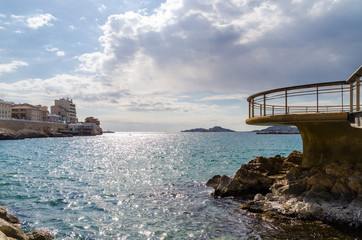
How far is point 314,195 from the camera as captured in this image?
10375mm

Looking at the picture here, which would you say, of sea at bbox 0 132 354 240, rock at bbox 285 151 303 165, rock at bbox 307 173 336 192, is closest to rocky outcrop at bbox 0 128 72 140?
sea at bbox 0 132 354 240

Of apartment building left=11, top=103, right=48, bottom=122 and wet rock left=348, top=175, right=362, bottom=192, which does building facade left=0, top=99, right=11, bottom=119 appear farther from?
wet rock left=348, top=175, right=362, bottom=192

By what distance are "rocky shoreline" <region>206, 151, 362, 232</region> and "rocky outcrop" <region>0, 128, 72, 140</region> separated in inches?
3752

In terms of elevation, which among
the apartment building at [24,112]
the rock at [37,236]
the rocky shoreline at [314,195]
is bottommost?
the rock at [37,236]

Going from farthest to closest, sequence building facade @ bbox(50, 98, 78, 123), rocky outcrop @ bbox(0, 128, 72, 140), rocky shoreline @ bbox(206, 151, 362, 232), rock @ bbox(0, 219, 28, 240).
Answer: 1. building facade @ bbox(50, 98, 78, 123)
2. rocky outcrop @ bbox(0, 128, 72, 140)
3. rocky shoreline @ bbox(206, 151, 362, 232)
4. rock @ bbox(0, 219, 28, 240)

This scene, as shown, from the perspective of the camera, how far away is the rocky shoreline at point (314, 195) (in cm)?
935

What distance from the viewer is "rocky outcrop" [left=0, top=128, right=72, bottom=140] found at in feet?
284

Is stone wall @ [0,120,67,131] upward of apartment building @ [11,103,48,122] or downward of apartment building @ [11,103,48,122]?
downward

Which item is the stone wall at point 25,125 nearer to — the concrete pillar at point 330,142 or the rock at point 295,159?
the rock at point 295,159

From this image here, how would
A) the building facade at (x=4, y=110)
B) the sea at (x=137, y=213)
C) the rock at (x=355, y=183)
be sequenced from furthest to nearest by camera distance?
the building facade at (x=4, y=110) → the rock at (x=355, y=183) → the sea at (x=137, y=213)

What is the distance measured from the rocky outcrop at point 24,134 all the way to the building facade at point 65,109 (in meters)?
34.9

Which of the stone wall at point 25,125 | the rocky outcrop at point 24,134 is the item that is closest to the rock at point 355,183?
the rocky outcrop at point 24,134

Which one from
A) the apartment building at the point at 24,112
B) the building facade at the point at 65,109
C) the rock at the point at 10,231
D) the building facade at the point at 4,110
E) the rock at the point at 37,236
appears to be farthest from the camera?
the building facade at the point at 65,109

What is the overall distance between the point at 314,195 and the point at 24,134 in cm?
11149
